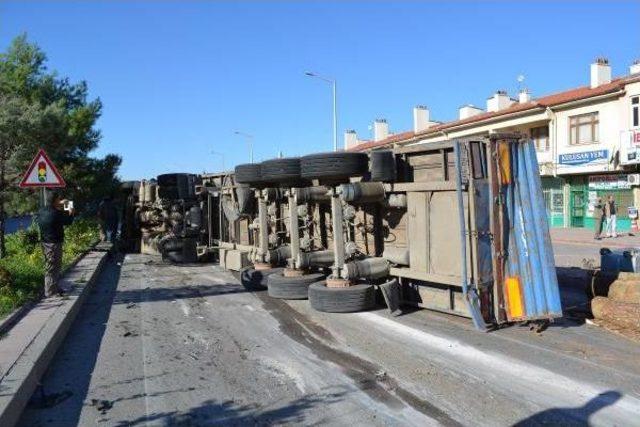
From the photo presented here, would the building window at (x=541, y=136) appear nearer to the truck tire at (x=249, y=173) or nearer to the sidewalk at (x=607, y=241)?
the sidewalk at (x=607, y=241)

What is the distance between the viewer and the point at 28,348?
19.2ft

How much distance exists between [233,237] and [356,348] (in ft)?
24.5

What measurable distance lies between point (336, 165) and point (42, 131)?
10.3 m

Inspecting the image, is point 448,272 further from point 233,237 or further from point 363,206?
point 233,237

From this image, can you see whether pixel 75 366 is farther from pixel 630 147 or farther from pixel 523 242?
pixel 630 147

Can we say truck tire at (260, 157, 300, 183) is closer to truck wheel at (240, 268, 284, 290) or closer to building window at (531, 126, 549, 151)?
truck wheel at (240, 268, 284, 290)

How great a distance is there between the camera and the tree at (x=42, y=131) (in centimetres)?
1456

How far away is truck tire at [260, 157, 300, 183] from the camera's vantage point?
A: 30.2 ft

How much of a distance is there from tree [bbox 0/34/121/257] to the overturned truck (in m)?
7.27

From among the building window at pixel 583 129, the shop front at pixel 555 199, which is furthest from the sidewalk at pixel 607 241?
the shop front at pixel 555 199

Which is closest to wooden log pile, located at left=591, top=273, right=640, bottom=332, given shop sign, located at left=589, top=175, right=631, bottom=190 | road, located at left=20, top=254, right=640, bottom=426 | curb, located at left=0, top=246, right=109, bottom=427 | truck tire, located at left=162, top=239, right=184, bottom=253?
road, located at left=20, top=254, right=640, bottom=426

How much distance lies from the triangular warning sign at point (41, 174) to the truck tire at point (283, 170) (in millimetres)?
3580

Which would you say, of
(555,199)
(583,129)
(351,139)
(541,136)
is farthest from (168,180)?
(351,139)

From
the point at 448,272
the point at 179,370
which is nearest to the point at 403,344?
the point at 448,272
